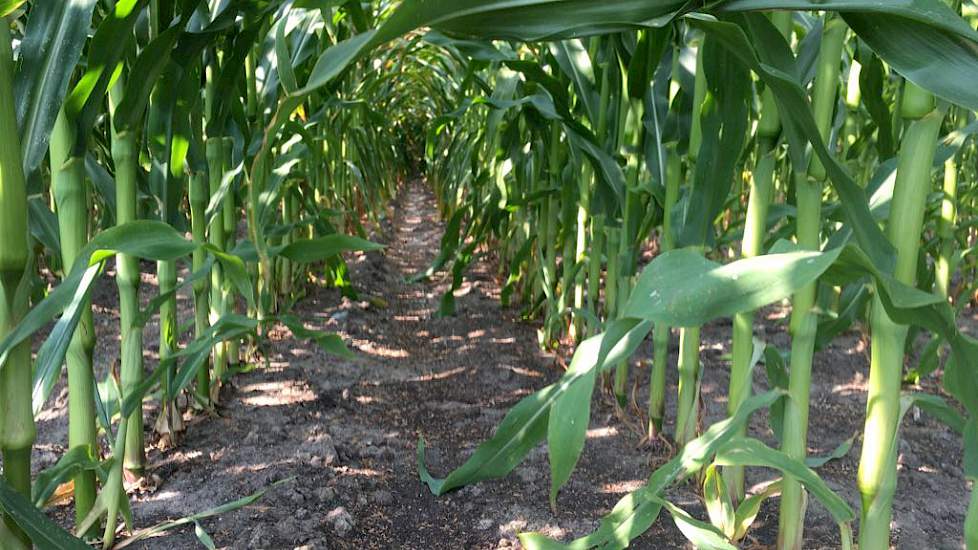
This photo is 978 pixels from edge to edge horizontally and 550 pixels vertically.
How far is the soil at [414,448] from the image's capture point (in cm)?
138

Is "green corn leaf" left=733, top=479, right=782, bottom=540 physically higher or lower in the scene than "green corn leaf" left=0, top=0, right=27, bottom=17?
lower

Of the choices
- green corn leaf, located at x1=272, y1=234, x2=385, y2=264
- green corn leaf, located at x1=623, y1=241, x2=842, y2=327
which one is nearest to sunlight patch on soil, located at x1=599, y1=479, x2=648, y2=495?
green corn leaf, located at x1=272, y1=234, x2=385, y2=264

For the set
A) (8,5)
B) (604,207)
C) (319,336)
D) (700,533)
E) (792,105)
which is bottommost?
(700,533)

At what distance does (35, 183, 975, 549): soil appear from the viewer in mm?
1382

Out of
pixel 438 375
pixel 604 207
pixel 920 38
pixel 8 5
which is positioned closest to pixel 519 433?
pixel 920 38

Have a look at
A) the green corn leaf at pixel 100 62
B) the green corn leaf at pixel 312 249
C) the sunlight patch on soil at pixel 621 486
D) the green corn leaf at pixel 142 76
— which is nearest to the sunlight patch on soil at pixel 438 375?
the sunlight patch on soil at pixel 621 486

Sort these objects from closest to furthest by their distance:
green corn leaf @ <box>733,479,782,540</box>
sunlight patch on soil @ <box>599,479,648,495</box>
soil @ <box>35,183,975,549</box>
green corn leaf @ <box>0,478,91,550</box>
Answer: green corn leaf @ <box>0,478,91,550</box> < green corn leaf @ <box>733,479,782,540</box> < soil @ <box>35,183,975,549</box> < sunlight patch on soil @ <box>599,479,648,495</box>

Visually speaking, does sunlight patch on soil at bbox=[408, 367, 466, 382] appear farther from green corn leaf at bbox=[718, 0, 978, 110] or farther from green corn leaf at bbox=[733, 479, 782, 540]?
green corn leaf at bbox=[718, 0, 978, 110]

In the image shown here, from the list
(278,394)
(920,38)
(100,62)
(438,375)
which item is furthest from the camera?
(438,375)

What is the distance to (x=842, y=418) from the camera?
2.12m

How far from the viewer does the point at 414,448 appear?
1787mm

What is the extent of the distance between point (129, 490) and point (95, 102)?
79 centimetres

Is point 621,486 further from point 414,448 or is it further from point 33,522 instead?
point 33,522

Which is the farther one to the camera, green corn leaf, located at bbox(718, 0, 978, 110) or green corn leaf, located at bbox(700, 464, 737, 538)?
green corn leaf, located at bbox(700, 464, 737, 538)
